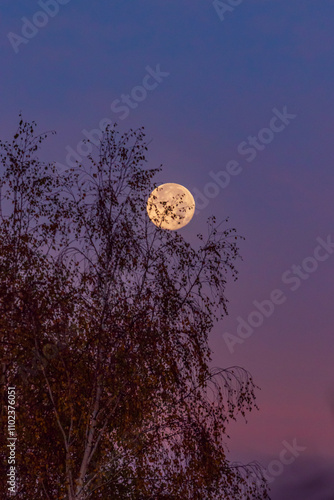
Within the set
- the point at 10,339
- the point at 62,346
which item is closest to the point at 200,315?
the point at 62,346

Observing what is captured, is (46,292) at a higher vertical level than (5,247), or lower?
lower

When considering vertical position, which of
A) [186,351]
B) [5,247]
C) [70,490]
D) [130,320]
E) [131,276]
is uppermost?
[5,247]

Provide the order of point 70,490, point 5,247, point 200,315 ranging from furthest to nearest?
point 5,247 < point 200,315 < point 70,490

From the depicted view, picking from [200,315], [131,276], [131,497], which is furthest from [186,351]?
[131,497]

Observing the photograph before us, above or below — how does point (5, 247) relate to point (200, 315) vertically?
above

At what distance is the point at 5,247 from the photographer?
20.4m

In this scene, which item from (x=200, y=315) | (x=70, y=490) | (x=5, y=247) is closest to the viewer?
(x=70, y=490)

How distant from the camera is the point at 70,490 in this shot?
1675cm

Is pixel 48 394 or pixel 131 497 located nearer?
pixel 48 394

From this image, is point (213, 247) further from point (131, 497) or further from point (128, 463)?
point (131, 497)

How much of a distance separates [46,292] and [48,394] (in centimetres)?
279

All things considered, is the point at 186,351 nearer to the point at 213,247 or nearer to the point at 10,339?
the point at 213,247

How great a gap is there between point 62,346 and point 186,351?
322cm

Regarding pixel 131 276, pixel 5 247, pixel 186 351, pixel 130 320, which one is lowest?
pixel 186 351
